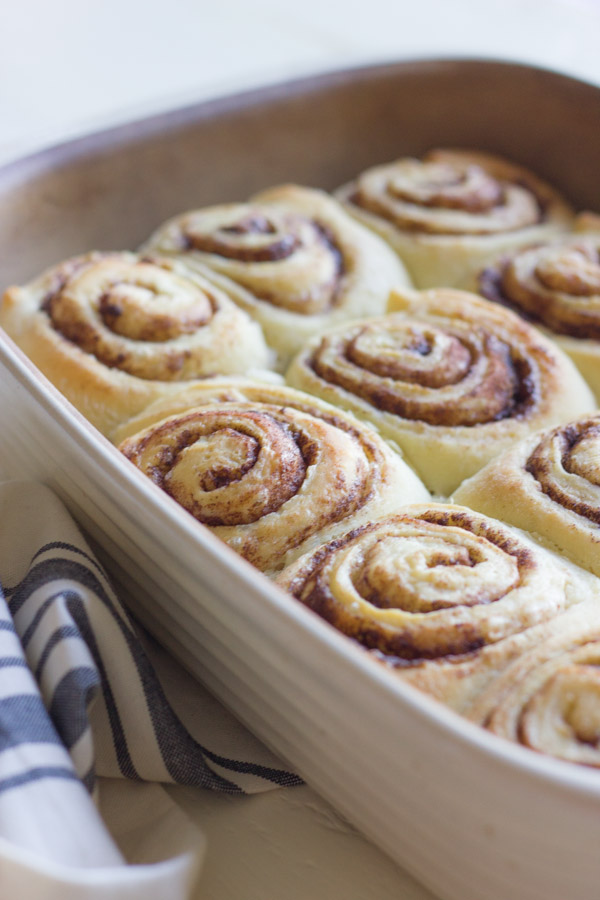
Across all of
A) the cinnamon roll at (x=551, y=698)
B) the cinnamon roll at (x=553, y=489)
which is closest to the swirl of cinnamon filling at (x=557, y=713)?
the cinnamon roll at (x=551, y=698)

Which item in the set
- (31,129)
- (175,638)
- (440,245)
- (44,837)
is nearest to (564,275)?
(440,245)

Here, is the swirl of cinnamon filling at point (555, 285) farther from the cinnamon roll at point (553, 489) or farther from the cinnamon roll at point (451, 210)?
the cinnamon roll at point (553, 489)

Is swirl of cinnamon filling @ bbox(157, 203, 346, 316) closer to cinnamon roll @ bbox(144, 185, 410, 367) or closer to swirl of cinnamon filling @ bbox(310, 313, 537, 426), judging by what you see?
cinnamon roll @ bbox(144, 185, 410, 367)

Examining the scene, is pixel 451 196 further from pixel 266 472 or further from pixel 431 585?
pixel 431 585

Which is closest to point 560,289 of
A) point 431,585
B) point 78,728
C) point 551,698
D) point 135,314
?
point 135,314

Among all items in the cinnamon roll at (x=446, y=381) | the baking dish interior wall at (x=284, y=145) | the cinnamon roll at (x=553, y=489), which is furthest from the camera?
the baking dish interior wall at (x=284, y=145)

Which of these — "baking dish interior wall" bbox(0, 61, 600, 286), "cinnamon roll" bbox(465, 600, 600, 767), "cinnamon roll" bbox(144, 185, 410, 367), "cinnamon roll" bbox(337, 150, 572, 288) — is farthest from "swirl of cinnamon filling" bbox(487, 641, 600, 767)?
"baking dish interior wall" bbox(0, 61, 600, 286)

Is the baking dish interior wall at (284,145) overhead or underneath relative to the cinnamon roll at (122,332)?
overhead
